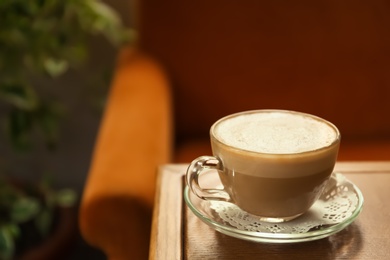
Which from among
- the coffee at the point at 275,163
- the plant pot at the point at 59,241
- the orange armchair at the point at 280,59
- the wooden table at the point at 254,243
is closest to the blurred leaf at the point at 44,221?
the plant pot at the point at 59,241

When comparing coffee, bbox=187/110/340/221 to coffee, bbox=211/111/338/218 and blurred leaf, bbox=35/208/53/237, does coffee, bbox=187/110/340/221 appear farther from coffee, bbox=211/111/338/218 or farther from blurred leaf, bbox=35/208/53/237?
blurred leaf, bbox=35/208/53/237

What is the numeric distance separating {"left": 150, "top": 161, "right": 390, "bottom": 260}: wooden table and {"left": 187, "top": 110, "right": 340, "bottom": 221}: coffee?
0.04 m

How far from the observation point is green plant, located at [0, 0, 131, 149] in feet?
3.64

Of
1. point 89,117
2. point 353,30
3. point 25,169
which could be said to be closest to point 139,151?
point 353,30

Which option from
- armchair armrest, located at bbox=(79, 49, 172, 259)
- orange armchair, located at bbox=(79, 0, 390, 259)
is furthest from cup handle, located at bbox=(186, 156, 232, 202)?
orange armchair, located at bbox=(79, 0, 390, 259)

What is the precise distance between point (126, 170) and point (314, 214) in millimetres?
336

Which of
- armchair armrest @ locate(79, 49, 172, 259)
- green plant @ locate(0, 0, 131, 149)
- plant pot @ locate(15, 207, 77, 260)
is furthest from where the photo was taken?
plant pot @ locate(15, 207, 77, 260)

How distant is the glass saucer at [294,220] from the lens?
1.76 ft

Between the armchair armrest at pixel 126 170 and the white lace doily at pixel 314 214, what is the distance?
0.20m

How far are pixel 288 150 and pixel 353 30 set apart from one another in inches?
34.8

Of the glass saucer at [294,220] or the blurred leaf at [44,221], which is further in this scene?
the blurred leaf at [44,221]

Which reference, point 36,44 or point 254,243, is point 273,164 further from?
point 36,44

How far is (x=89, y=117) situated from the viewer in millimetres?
1677

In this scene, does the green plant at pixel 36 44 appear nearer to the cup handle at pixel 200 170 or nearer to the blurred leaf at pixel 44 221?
the blurred leaf at pixel 44 221
